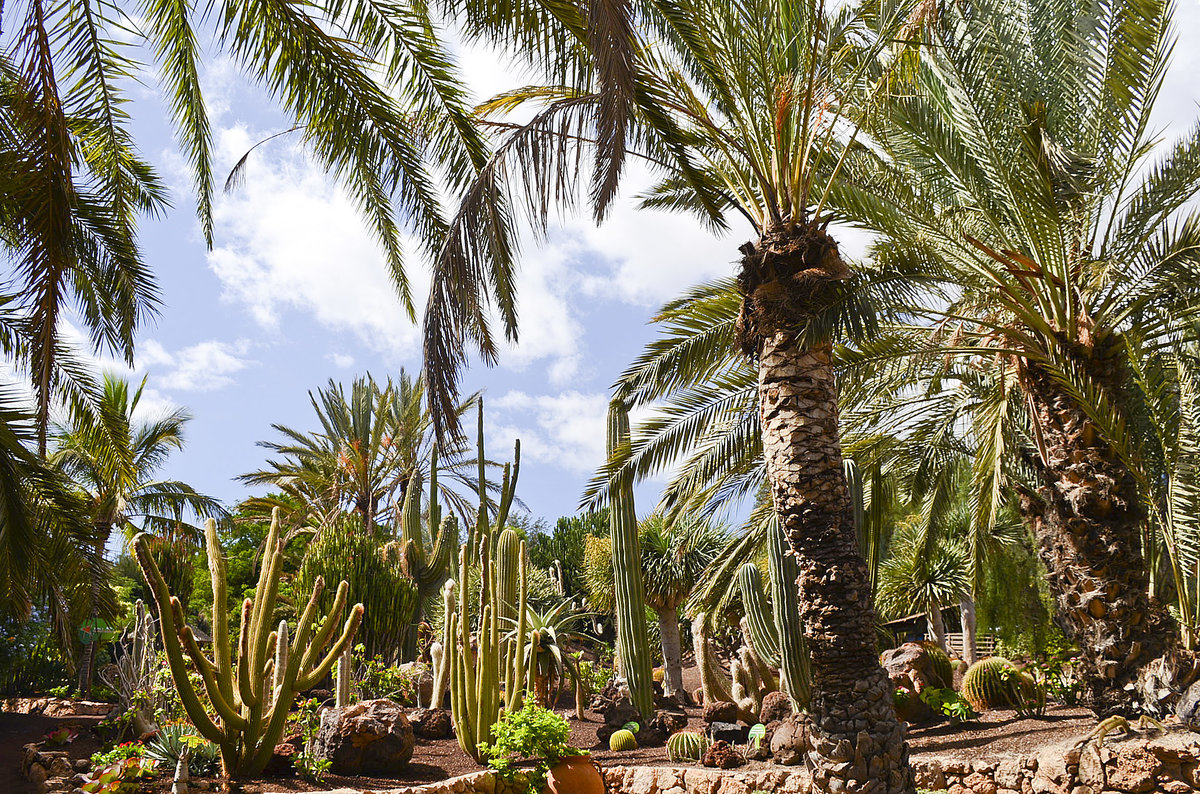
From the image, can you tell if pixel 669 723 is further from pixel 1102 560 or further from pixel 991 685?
pixel 1102 560

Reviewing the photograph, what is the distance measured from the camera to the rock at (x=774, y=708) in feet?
35.5

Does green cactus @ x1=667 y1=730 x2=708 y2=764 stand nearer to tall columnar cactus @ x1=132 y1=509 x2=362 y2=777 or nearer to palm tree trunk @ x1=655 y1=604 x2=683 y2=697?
tall columnar cactus @ x1=132 y1=509 x2=362 y2=777

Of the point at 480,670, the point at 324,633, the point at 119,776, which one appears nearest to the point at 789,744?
the point at 480,670

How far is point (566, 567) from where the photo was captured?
98.5 feet

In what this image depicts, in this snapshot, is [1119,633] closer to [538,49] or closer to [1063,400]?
[1063,400]

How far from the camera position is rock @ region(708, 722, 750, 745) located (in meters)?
10.4

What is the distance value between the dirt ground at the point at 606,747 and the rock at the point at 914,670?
62 cm

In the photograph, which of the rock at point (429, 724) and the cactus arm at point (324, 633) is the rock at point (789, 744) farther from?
the cactus arm at point (324, 633)

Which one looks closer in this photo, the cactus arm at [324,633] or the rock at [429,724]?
the cactus arm at [324,633]

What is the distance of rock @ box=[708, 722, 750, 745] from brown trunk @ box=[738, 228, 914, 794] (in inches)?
122

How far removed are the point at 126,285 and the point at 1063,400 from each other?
1033 cm

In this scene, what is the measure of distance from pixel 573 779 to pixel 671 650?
27.3 ft

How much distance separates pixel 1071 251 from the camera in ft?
28.4

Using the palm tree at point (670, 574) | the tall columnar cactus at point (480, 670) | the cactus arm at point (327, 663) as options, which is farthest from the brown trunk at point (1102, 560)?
the palm tree at point (670, 574)
